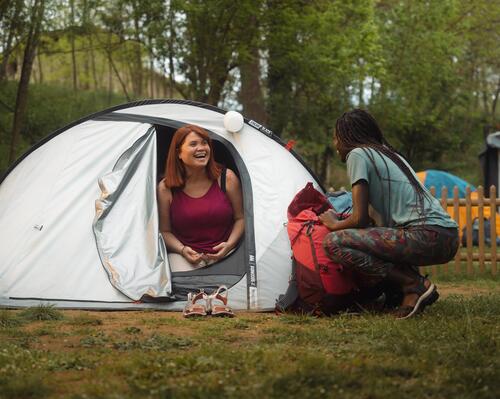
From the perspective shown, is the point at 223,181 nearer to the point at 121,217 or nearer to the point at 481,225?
the point at 121,217

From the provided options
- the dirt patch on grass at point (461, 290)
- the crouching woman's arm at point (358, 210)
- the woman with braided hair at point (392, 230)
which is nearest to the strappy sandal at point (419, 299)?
the woman with braided hair at point (392, 230)

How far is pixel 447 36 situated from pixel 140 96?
9.08 meters

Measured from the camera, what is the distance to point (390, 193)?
18.1ft

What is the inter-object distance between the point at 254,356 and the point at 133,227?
2875 millimetres

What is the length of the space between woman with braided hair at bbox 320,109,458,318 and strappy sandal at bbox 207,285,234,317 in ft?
2.90

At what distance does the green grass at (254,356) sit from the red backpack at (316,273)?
7.7 inches

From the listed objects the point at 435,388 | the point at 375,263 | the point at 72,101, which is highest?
the point at 72,101

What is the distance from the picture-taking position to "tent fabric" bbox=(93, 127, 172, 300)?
639 cm

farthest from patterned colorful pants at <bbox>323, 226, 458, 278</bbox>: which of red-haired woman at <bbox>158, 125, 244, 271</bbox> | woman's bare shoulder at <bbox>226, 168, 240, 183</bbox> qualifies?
woman's bare shoulder at <bbox>226, 168, 240, 183</bbox>

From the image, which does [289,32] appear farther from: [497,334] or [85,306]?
[497,334]

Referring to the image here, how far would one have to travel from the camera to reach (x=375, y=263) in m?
5.46

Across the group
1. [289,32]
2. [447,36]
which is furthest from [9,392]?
[447,36]

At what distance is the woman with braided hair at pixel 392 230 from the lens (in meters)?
5.37

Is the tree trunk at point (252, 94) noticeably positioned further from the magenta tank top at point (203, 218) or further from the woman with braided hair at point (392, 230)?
the woman with braided hair at point (392, 230)
